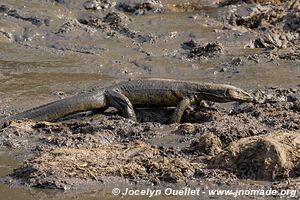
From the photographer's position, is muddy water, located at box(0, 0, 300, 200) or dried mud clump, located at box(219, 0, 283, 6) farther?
dried mud clump, located at box(219, 0, 283, 6)

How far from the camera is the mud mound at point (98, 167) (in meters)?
6.36

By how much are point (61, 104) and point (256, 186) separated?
3014 millimetres

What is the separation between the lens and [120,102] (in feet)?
28.0

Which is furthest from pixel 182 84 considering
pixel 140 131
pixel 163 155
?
pixel 163 155

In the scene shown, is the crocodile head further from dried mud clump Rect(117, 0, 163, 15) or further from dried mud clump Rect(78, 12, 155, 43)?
dried mud clump Rect(117, 0, 163, 15)

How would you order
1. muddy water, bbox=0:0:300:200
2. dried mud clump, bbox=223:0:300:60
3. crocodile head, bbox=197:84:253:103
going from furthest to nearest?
dried mud clump, bbox=223:0:300:60, muddy water, bbox=0:0:300:200, crocodile head, bbox=197:84:253:103

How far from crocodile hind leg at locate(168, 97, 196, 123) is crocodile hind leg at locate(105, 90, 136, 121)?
1.50 feet

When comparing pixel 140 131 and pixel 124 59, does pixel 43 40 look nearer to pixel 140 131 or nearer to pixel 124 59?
pixel 124 59

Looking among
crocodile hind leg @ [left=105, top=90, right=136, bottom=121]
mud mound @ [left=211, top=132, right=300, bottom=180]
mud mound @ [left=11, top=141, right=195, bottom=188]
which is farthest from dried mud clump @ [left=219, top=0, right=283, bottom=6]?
mud mound @ [left=211, top=132, right=300, bottom=180]

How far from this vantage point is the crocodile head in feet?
28.6

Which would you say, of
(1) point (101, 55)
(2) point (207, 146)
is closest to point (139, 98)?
(2) point (207, 146)

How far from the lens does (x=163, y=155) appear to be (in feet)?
23.0

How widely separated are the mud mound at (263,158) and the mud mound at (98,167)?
0.37 m

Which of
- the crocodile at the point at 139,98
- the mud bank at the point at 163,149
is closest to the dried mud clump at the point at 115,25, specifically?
the crocodile at the point at 139,98
